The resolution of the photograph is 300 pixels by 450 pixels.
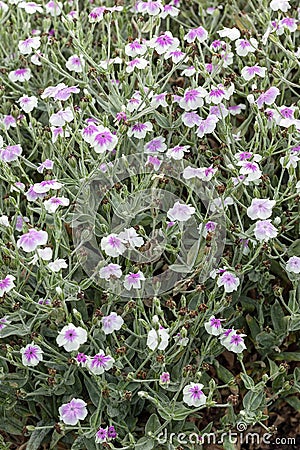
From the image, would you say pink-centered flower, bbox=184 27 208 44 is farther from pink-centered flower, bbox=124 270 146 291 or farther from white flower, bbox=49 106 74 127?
pink-centered flower, bbox=124 270 146 291

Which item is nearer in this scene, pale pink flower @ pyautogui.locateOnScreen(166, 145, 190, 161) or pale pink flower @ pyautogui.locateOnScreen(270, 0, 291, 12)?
pale pink flower @ pyautogui.locateOnScreen(166, 145, 190, 161)

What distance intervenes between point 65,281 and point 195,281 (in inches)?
13.6

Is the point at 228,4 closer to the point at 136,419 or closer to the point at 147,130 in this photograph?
the point at 147,130

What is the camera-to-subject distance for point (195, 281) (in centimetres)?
165

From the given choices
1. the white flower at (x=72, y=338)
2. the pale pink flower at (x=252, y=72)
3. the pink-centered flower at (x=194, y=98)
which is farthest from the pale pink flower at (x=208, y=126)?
the white flower at (x=72, y=338)

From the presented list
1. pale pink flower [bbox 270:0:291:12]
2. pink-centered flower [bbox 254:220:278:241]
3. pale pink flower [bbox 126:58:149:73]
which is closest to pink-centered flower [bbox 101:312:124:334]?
pink-centered flower [bbox 254:220:278:241]

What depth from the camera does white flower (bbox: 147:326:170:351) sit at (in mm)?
1399

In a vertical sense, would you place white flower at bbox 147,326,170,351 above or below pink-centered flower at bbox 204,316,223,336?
above

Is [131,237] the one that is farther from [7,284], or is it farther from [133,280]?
[7,284]

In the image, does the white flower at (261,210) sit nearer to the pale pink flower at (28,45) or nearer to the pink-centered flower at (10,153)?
the pink-centered flower at (10,153)

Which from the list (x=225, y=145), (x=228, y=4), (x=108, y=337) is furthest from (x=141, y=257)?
(x=228, y=4)

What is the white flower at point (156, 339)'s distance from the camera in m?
1.40

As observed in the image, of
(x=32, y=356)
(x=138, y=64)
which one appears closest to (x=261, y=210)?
(x=138, y=64)

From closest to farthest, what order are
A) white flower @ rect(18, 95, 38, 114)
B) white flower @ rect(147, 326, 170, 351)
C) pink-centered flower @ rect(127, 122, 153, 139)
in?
white flower @ rect(147, 326, 170, 351) < pink-centered flower @ rect(127, 122, 153, 139) < white flower @ rect(18, 95, 38, 114)
